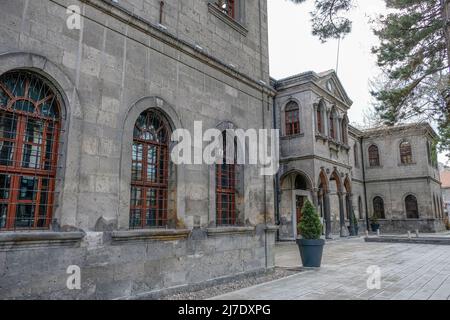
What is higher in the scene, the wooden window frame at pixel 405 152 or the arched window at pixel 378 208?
the wooden window frame at pixel 405 152

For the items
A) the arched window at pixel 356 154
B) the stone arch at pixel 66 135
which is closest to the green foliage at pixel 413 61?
the stone arch at pixel 66 135

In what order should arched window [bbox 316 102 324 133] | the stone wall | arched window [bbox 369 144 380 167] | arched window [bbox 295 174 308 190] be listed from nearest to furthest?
the stone wall < arched window [bbox 316 102 324 133] < arched window [bbox 295 174 308 190] < arched window [bbox 369 144 380 167]

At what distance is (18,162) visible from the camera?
4414mm

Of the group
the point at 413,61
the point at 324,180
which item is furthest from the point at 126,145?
the point at 324,180

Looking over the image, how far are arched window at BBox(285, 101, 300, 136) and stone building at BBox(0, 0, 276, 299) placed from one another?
10.3 metres

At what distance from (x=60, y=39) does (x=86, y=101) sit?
3.07 ft

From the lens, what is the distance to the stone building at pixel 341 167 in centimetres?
1728

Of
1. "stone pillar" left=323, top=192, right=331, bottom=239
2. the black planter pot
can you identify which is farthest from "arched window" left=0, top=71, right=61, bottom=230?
"stone pillar" left=323, top=192, right=331, bottom=239

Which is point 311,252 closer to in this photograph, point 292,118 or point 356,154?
point 292,118

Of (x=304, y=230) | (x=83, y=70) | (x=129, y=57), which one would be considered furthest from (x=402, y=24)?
(x=83, y=70)

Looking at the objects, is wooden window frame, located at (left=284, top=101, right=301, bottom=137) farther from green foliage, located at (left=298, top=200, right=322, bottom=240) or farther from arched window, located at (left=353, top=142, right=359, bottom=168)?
arched window, located at (left=353, top=142, right=359, bottom=168)

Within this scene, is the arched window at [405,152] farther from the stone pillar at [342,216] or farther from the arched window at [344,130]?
the stone pillar at [342,216]

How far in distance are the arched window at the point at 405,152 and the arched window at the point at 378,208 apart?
3.53m

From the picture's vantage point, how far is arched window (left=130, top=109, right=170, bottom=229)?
588cm
